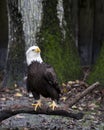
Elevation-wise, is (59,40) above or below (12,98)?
above

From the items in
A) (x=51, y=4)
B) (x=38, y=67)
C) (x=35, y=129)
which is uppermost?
(x=51, y=4)

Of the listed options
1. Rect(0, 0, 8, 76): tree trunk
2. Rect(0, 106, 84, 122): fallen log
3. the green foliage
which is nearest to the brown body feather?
Rect(0, 106, 84, 122): fallen log

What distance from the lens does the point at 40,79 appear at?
7117 mm

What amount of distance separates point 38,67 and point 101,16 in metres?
6.02

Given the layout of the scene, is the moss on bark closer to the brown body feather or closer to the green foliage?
the green foliage

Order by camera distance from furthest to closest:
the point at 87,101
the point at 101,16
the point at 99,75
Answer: the point at 101,16 < the point at 99,75 < the point at 87,101

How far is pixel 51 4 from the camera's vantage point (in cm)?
987

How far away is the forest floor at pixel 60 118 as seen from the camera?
776 centimetres

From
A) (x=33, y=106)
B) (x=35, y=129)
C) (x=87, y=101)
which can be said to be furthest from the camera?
(x=87, y=101)

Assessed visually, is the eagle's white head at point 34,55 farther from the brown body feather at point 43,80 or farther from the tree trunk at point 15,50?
the tree trunk at point 15,50

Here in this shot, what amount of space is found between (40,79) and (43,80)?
45 mm

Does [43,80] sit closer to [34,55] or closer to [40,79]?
[40,79]

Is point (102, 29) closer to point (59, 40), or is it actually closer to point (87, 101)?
point (59, 40)

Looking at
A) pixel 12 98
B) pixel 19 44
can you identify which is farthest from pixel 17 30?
pixel 12 98
